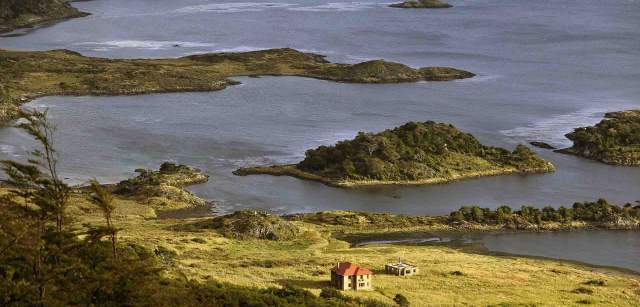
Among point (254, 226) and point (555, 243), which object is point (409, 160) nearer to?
point (555, 243)

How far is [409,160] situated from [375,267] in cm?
3144

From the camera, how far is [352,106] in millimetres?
110938

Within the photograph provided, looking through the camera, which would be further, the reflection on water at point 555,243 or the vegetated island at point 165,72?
the vegetated island at point 165,72

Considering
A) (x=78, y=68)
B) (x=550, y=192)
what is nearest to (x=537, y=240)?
(x=550, y=192)

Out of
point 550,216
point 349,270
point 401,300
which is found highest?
point 349,270

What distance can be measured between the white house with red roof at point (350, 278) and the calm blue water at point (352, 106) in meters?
19.8

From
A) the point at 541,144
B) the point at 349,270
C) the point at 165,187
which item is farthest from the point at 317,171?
the point at 349,270

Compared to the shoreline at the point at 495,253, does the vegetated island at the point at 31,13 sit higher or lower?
higher

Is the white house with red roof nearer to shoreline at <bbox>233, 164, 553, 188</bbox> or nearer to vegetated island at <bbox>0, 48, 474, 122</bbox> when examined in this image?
shoreline at <bbox>233, 164, 553, 188</bbox>

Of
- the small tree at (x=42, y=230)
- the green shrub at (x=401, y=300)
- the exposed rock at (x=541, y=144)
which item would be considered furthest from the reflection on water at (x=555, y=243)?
the small tree at (x=42, y=230)

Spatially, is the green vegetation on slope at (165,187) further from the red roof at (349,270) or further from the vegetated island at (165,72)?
the vegetated island at (165,72)

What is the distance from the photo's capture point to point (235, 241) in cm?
5975

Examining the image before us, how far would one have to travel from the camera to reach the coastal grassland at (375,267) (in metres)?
47.6

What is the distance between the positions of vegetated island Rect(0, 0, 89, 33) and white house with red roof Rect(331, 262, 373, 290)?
135 meters
